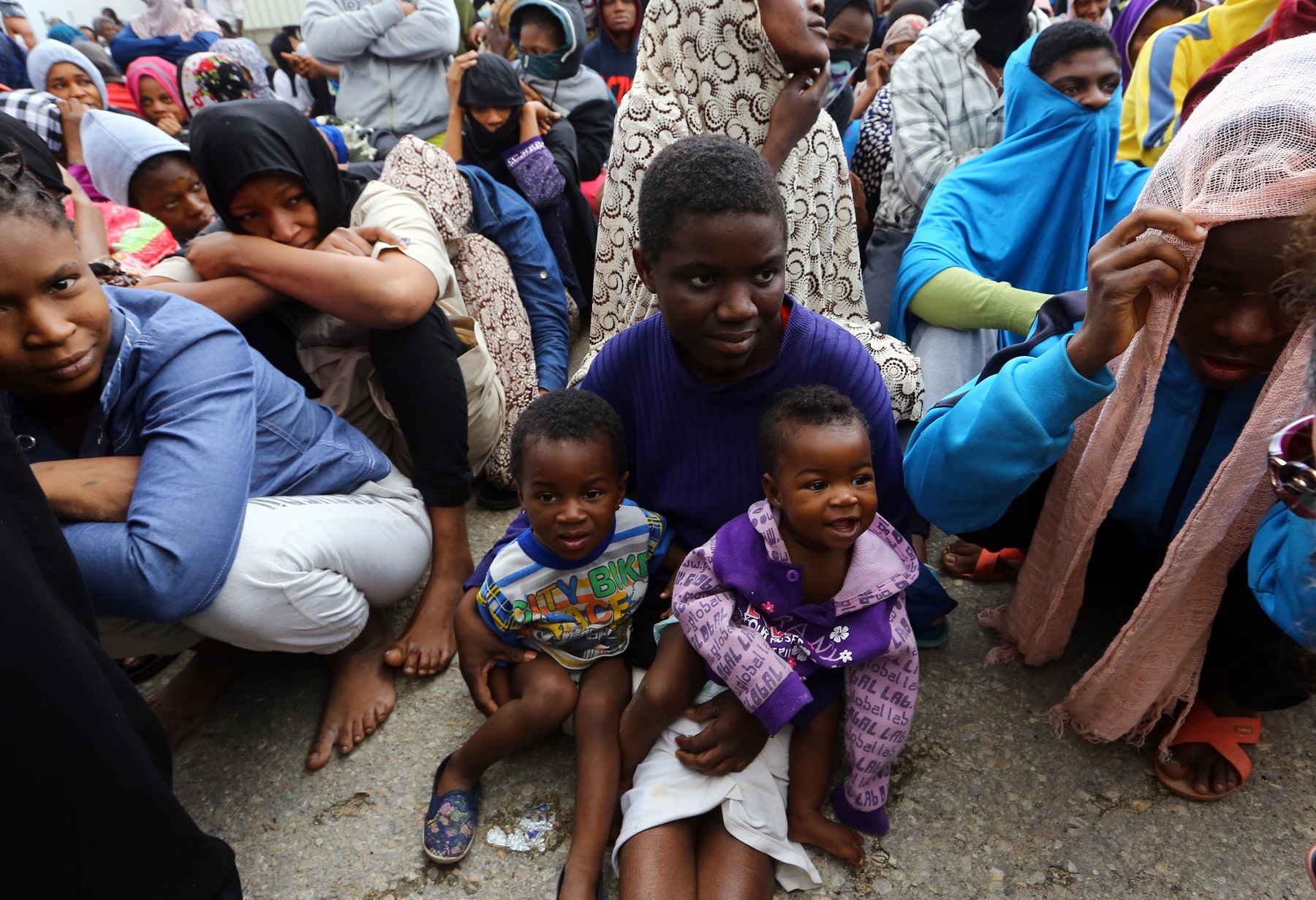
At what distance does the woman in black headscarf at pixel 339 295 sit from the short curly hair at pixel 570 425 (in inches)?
25.4

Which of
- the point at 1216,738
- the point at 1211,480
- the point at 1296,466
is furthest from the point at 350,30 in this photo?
the point at 1216,738

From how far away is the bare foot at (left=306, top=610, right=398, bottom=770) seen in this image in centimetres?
188

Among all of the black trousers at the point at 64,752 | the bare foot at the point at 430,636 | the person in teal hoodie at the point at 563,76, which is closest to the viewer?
the black trousers at the point at 64,752

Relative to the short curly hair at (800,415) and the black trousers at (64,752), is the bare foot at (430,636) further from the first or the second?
the short curly hair at (800,415)

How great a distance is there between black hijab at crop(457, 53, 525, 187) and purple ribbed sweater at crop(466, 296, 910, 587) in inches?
95.0

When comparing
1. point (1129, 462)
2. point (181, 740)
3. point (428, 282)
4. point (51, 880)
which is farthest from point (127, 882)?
point (1129, 462)

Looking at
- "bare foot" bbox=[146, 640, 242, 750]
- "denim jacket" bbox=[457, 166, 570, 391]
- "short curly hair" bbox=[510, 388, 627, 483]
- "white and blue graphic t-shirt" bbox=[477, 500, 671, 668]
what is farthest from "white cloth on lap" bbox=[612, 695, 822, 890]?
"denim jacket" bbox=[457, 166, 570, 391]

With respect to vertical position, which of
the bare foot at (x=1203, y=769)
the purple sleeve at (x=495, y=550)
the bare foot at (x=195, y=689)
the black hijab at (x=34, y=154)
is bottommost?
the bare foot at (x=195, y=689)

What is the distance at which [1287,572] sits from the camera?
131 centimetres

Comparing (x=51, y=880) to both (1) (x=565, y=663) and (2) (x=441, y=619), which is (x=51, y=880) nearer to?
(1) (x=565, y=663)

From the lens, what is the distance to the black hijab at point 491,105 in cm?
370

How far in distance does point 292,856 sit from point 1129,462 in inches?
75.1

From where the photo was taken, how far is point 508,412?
296cm

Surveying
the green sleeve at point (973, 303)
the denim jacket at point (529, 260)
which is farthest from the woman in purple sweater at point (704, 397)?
the denim jacket at point (529, 260)
